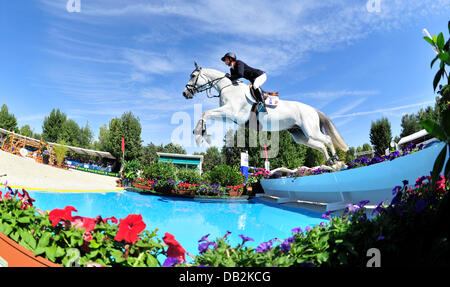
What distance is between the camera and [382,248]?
889 mm

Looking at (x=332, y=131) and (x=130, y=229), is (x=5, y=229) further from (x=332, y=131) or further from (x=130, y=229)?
(x=332, y=131)

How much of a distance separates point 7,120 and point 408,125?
2096 inches

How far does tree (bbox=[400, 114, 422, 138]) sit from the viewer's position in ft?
79.1

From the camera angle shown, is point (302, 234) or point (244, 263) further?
point (302, 234)

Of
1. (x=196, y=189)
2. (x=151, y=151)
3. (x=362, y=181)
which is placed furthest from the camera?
(x=151, y=151)

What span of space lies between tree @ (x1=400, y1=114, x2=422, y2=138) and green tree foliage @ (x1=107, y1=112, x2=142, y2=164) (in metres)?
30.0

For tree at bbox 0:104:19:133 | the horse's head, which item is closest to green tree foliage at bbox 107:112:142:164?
tree at bbox 0:104:19:133

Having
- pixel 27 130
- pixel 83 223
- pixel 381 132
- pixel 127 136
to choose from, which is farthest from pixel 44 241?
pixel 27 130

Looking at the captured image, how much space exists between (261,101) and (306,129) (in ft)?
5.37

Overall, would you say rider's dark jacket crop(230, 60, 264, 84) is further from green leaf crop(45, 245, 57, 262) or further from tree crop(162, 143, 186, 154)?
tree crop(162, 143, 186, 154)

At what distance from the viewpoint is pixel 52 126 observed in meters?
34.6

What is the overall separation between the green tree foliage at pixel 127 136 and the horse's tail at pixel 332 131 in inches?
921
